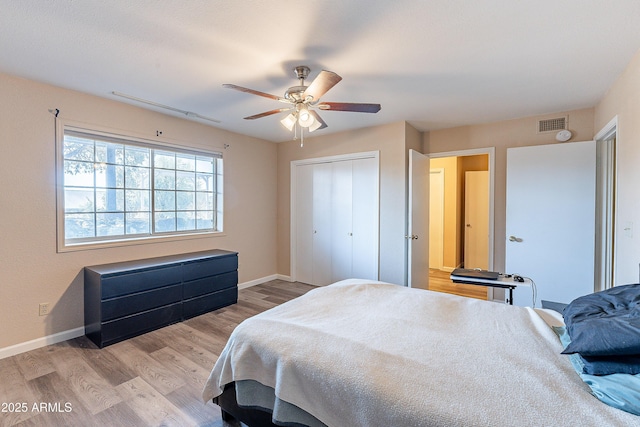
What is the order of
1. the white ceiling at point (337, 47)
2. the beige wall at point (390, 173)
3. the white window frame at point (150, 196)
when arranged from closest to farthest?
the white ceiling at point (337, 47), the white window frame at point (150, 196), the beige wall at point (390, 173)

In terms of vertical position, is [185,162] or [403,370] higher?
[185,162]

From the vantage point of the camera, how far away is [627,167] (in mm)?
2193

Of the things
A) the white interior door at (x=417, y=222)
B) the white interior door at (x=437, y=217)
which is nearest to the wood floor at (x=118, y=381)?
the white interior door at (x=417, y=222)

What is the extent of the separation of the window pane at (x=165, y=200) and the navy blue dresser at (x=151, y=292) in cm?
64

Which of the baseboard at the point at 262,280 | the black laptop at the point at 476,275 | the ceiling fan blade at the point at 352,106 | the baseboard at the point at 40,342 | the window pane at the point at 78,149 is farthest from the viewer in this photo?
the baseboard at the point at 262,280

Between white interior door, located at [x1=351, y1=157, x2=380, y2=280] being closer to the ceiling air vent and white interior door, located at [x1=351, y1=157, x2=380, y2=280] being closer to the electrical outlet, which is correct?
the ceiling air vent

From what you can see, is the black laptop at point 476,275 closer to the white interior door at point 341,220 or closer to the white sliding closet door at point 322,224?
the white interior door at point 341,220

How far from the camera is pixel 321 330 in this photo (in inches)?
59.2

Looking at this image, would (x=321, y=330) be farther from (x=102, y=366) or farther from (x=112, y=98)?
(x=112, y=98)

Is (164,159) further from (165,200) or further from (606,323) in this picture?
(606,323)

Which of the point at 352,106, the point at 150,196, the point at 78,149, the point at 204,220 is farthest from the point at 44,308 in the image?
the point at 352,106

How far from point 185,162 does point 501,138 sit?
4139 millimetres

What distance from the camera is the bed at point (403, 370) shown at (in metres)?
0.97

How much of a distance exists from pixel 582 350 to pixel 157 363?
275 centimetres
